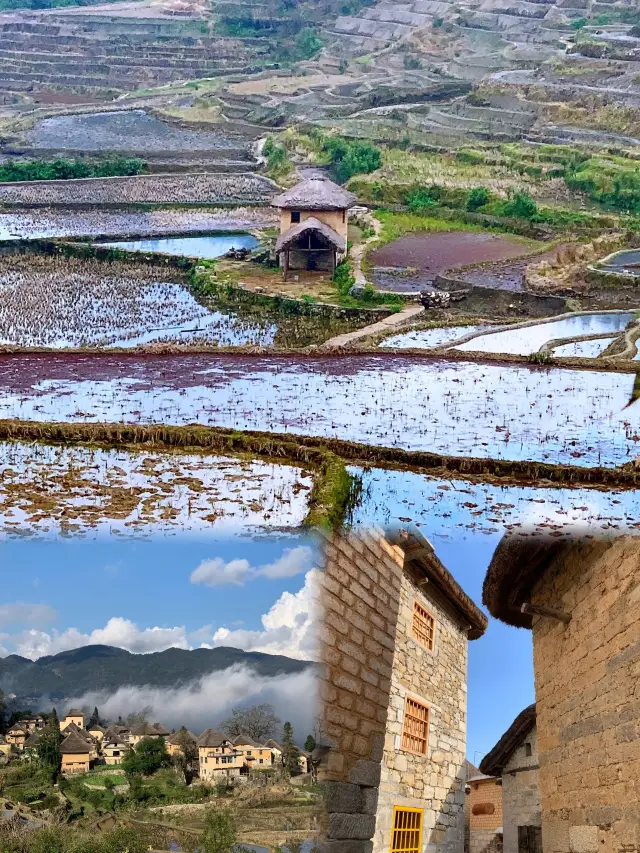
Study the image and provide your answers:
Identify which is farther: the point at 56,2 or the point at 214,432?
the point at 56,2

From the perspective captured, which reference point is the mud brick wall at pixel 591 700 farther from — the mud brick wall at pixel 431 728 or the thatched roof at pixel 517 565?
the mud brick wall at pixel 431 728

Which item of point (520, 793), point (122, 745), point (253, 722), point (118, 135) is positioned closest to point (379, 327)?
point (520, 793)

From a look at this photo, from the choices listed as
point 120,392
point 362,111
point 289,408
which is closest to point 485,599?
point 289,408

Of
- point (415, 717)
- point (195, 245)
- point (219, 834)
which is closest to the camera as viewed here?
point (415, 717)

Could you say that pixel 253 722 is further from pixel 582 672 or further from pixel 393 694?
pixel 582 672

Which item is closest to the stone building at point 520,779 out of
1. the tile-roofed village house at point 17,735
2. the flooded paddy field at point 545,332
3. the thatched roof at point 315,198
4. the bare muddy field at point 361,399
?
the bare muddy field at point 361,399

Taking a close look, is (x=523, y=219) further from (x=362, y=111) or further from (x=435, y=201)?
(x=362, y=111)

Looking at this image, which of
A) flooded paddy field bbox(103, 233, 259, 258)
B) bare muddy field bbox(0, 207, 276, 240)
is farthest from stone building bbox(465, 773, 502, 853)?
bare muddy field bbox(0, 207, 276, 240)

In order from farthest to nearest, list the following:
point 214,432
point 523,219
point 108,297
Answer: point 523,219 → point 108,297 → point 214,432
